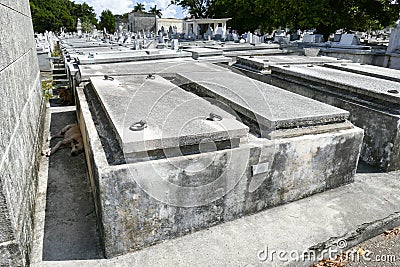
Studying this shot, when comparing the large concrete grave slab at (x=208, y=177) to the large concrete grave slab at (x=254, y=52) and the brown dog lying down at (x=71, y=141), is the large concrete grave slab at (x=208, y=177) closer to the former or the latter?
the brown dog lying down at (x=71, y=141)

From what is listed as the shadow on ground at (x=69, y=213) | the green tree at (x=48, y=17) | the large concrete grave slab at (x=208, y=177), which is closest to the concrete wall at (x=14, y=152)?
the shadow on ground at (x=69, y=213)

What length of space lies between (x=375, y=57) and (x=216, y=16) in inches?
930

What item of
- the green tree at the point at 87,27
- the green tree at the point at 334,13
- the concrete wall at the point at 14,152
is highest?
the green tree at the point at 87,27

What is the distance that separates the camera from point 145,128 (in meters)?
2.88

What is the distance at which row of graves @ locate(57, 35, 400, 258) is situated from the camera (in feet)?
8.84

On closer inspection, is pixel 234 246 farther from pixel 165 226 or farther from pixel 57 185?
pixel 57 185

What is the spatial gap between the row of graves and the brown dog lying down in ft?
2.19

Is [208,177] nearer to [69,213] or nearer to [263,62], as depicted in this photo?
[69,213]

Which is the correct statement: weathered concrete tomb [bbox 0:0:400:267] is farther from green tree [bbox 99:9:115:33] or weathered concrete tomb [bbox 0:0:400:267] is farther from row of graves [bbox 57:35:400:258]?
green tree [bbox 99:9:115:33]

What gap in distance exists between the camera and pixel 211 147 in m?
2.95

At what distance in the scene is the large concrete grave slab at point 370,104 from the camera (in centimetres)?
420

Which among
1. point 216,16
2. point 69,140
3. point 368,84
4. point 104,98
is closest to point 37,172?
point 69,140
